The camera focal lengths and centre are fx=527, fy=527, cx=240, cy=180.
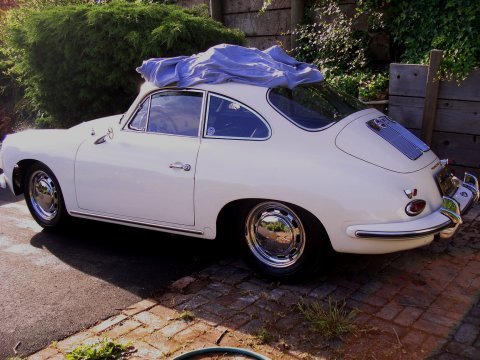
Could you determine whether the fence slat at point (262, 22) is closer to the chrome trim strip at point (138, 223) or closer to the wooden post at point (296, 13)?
the wooden post at point (296, 13)

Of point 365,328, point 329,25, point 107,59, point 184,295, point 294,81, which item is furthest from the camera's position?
point 329,25

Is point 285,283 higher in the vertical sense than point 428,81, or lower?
lower

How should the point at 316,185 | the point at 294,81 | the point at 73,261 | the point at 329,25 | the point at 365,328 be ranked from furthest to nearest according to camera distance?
1. the point at 329,25
2. the point at 73,261
3. the point at 294,81
4. the point at 316,185
5. the point at 365,328

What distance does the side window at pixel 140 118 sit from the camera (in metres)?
4.55

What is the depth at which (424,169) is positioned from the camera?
387cm

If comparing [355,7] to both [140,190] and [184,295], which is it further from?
[184,295]

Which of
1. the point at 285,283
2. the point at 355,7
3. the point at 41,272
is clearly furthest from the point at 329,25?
the point at 41,272

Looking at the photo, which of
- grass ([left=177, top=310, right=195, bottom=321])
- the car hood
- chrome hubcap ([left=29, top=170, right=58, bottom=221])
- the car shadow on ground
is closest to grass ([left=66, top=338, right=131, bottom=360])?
grass ([left=177, top=310, right=195, bottom=321])

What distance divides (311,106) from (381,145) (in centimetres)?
65

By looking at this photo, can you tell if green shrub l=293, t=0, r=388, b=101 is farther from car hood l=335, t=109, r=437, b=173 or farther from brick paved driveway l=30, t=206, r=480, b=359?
brick paved driveway l=30, t=206, r=480, b=359

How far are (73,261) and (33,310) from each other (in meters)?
0.85

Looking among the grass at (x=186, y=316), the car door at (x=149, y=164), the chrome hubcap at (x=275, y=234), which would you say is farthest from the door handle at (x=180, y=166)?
the grass at (x=186, y=316)

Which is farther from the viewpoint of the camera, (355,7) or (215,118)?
(355,7)

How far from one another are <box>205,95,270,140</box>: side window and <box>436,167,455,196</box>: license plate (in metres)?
1.36
